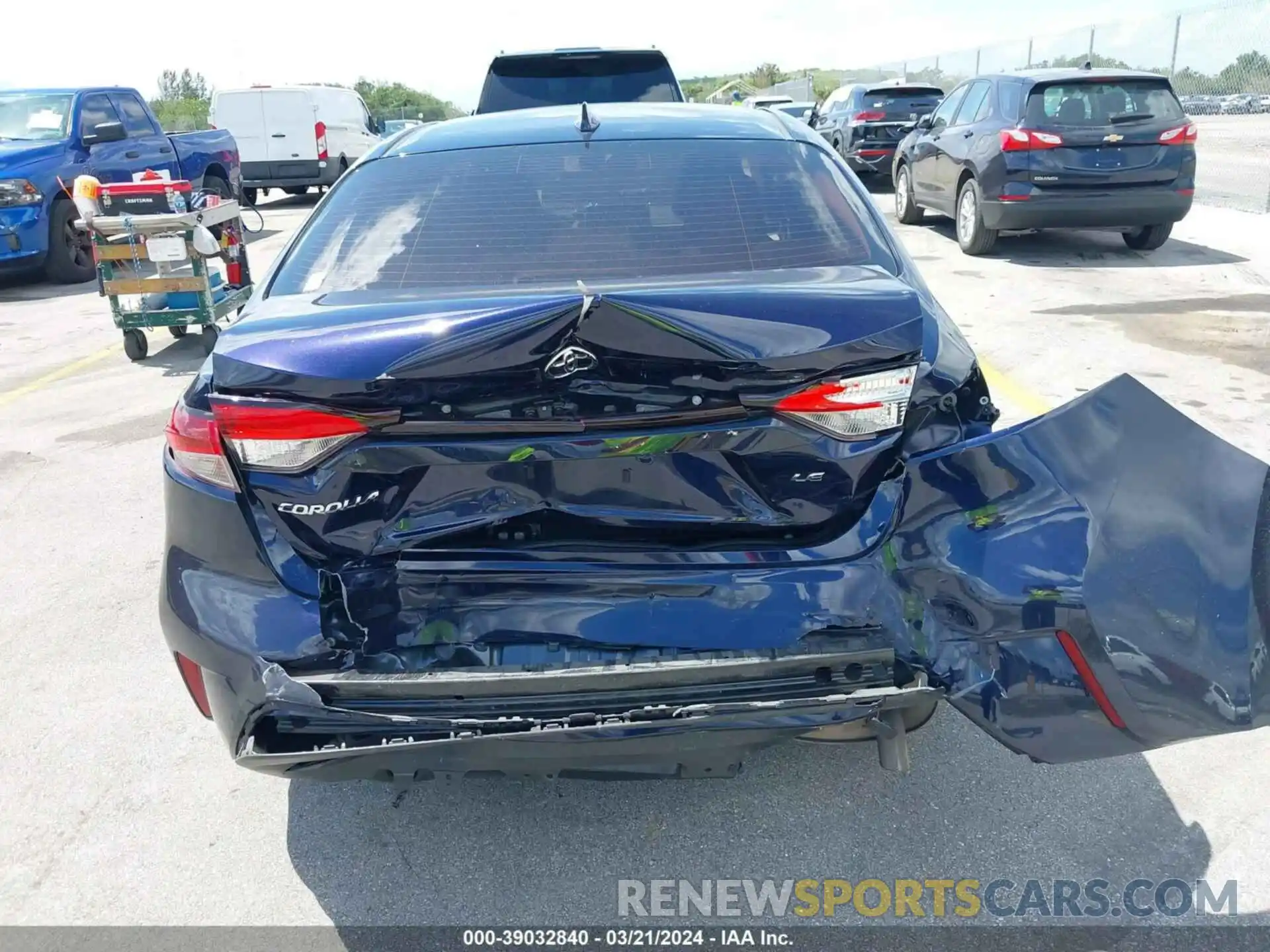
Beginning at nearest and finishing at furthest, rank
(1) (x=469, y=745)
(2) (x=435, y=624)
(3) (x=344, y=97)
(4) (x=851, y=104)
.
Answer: (1) (x=469, y=745) < (2) (x=435, y=624) < (4) (x=851, y=104) < (3) (x=344, y=97)

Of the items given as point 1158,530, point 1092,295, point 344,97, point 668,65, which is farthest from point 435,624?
point 344,97

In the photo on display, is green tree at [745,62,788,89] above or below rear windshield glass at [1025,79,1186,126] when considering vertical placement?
below

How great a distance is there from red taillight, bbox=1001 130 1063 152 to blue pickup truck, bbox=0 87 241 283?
9323mm

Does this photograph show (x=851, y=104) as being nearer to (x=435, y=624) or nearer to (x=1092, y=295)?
(x=1092, y=295)

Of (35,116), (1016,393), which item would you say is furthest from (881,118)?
(1016,393)

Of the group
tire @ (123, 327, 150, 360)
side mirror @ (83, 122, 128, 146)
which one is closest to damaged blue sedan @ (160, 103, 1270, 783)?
tire @ (123, 327, 150, 360)

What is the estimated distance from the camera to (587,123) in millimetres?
3223

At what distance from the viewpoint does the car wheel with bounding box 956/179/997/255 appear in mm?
10086

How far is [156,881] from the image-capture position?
8.39 feet

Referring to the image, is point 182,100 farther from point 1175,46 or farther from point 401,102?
point 1175,46

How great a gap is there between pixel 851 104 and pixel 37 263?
12718 mm

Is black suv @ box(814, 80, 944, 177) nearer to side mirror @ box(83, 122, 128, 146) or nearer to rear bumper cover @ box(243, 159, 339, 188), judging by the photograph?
rear bumper cover @ box(243, 159, 339, 188)

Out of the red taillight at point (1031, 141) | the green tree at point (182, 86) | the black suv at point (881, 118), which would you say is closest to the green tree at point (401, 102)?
the green tree at point (182, 86)

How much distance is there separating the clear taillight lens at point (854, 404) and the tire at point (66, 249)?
10.8 metres
